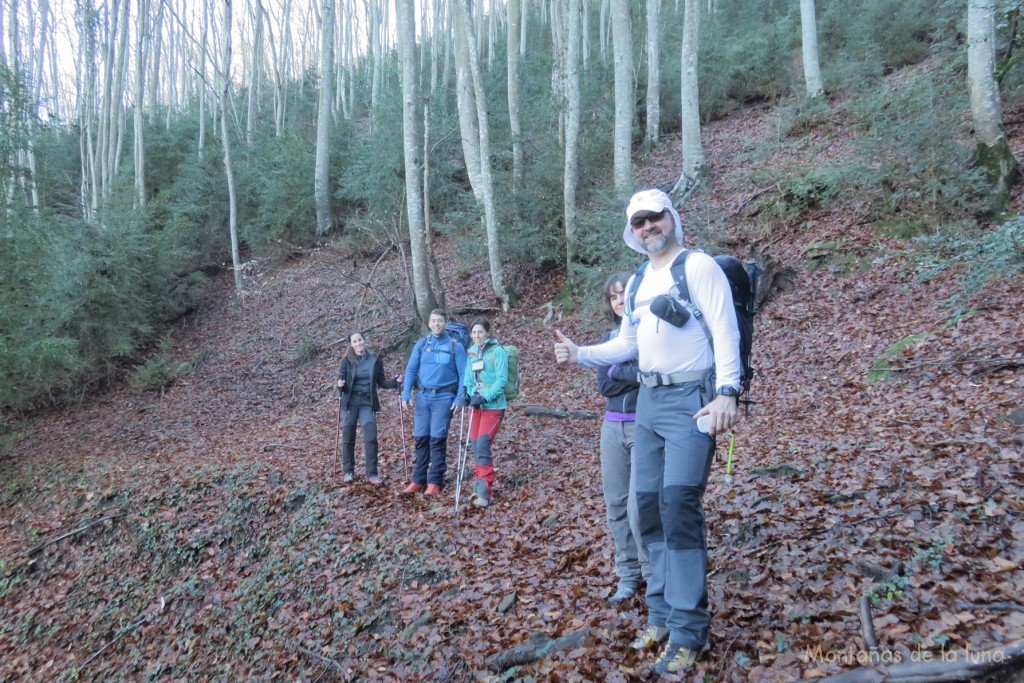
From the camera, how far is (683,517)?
9.16ft

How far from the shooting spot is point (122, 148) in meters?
29.0

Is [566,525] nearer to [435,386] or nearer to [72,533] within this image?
[435,386]

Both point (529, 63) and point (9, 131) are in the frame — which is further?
point (529, 63)

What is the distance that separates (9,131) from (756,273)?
14.8 m

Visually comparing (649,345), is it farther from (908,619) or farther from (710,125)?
(710,125)

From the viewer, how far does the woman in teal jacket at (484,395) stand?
6246 mm

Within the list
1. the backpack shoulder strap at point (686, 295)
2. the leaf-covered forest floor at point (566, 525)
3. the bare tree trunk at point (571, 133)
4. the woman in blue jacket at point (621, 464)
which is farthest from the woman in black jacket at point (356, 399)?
the bare tree trunk at point (571, 133)

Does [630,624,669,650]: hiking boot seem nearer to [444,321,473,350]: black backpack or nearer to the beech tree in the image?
[444,321,473,350]: black backpack

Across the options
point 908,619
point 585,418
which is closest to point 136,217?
point 585,418

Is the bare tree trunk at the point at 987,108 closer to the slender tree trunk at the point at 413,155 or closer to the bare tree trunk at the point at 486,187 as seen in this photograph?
the bare tree trunk at the point at 486,187

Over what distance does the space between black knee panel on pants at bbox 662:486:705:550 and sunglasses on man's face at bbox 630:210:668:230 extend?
4.24 ft

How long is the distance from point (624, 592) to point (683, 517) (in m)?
1.23

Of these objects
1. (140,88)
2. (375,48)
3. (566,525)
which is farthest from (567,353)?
(375,48)

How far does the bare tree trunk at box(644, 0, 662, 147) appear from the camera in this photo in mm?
18531
